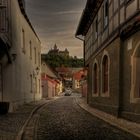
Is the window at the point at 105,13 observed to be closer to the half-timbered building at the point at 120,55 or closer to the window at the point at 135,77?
the half-timbered building at the point at 120,55

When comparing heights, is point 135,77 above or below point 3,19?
below

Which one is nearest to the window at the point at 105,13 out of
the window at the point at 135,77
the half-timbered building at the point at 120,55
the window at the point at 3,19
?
the half-timbered building at the point at 120,55

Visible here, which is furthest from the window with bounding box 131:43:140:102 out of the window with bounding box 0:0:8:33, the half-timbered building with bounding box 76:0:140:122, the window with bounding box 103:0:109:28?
the window with bounding box 0:0:8:33

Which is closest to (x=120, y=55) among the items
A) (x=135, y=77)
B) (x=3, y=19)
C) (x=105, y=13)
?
(x=135, y=77)

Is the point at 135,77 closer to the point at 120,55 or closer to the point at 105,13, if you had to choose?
the point at 120,55

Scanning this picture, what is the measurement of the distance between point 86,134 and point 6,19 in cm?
1084

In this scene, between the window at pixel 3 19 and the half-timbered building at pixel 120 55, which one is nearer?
the half-timbered building at pixel 120 55

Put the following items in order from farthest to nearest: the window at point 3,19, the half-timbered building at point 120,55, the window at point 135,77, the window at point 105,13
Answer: the window at point 105,13
the window at point 3,19
the window at point 135,77
the half-timbered building at point 120,55

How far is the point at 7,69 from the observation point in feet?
69.6

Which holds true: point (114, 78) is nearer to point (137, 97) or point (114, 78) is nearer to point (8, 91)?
point (137, 97)

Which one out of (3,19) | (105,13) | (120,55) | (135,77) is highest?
(105,13)

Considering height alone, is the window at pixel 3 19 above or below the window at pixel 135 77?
above

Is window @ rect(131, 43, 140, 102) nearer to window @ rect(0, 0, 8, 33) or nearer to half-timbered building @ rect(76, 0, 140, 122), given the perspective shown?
half-timbered building @ rect(76, 0, 140, 122)

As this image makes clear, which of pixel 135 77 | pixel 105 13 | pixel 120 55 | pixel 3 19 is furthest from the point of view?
pixel 105 13
